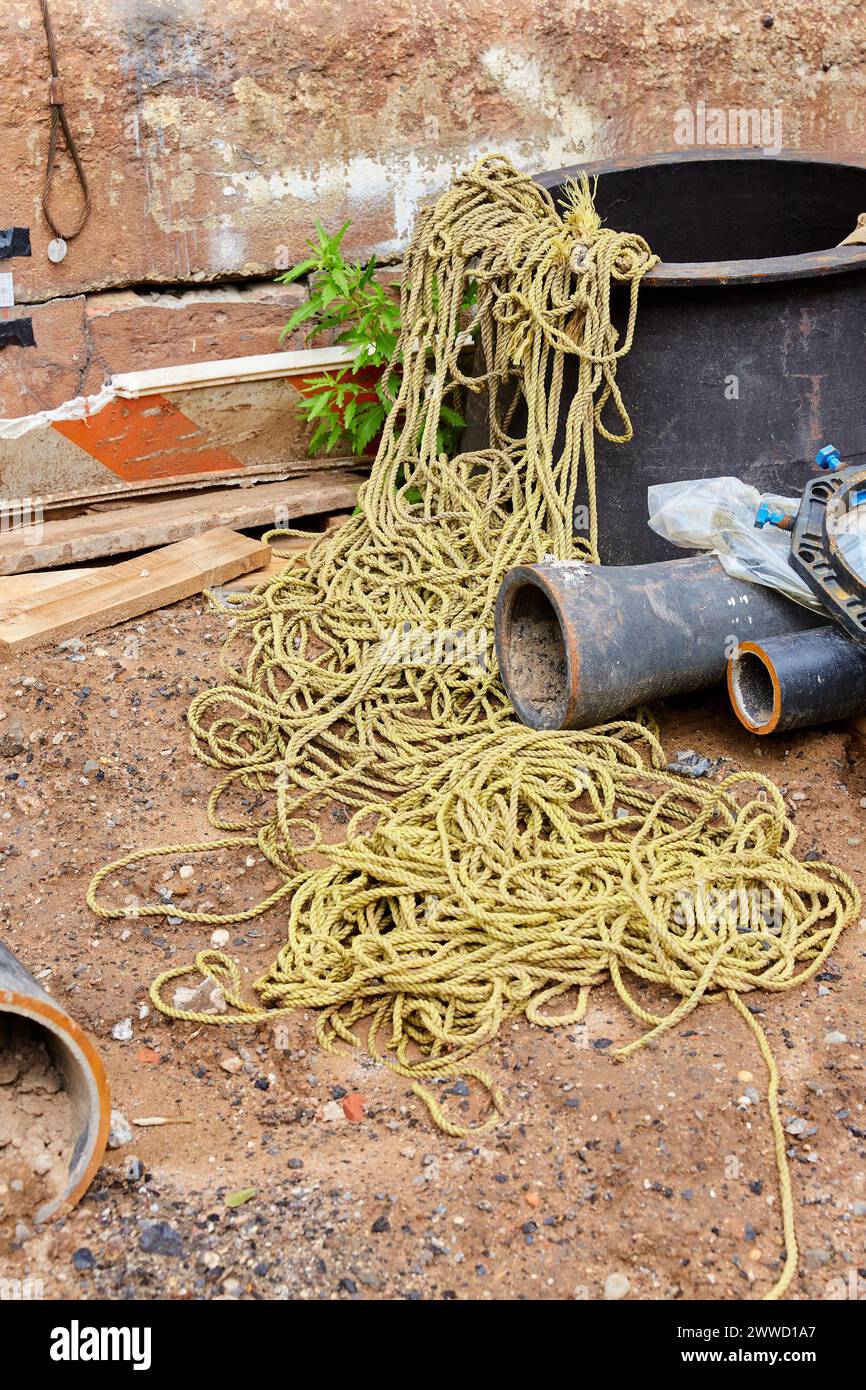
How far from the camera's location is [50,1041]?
236 centimetres

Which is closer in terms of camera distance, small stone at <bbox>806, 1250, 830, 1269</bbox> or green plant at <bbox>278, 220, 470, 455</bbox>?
small stone at <bbox>806, 1250, 830, 1269</bbox>

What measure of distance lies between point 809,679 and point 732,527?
60 centimetres

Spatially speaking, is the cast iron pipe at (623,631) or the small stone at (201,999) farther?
the cast iron pipe at (623,631)

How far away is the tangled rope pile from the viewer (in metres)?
2.67

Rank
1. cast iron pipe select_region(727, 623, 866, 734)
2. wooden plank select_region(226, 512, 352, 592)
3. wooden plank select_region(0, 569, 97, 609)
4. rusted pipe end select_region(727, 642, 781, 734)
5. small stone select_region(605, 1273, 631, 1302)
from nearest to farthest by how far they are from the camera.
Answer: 1. small stone select_region(605, 1273, 631, 1302)
2. cast iron pipe select_region(727, 623, 866, 734)
3. rusted pipe end select_region(727, 642, 781, 734)
4. wooden plank select_region(0, 569, 97, 609)
5. wooden plank select_region(226, 512, 352, 592)

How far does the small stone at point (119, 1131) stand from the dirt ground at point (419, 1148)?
2cm

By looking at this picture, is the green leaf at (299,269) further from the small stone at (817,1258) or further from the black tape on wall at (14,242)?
the small stone at (817,1258)

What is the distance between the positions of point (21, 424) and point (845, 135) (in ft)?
12.1

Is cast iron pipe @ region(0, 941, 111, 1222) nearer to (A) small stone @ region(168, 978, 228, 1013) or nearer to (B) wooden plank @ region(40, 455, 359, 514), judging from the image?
(A) small stone @ region(168, 978, 228, 1013)

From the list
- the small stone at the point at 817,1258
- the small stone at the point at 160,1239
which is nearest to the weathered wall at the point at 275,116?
the small stone at the point at 160,1239

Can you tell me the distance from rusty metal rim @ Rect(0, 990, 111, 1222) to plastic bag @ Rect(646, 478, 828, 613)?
213cm

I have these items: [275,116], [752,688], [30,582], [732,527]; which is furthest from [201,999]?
[275,116]

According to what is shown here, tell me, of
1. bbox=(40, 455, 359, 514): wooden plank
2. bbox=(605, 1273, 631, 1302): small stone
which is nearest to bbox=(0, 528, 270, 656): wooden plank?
bbox=(40, 455, 359, 514): wooden plank

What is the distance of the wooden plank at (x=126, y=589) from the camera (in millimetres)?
3732
